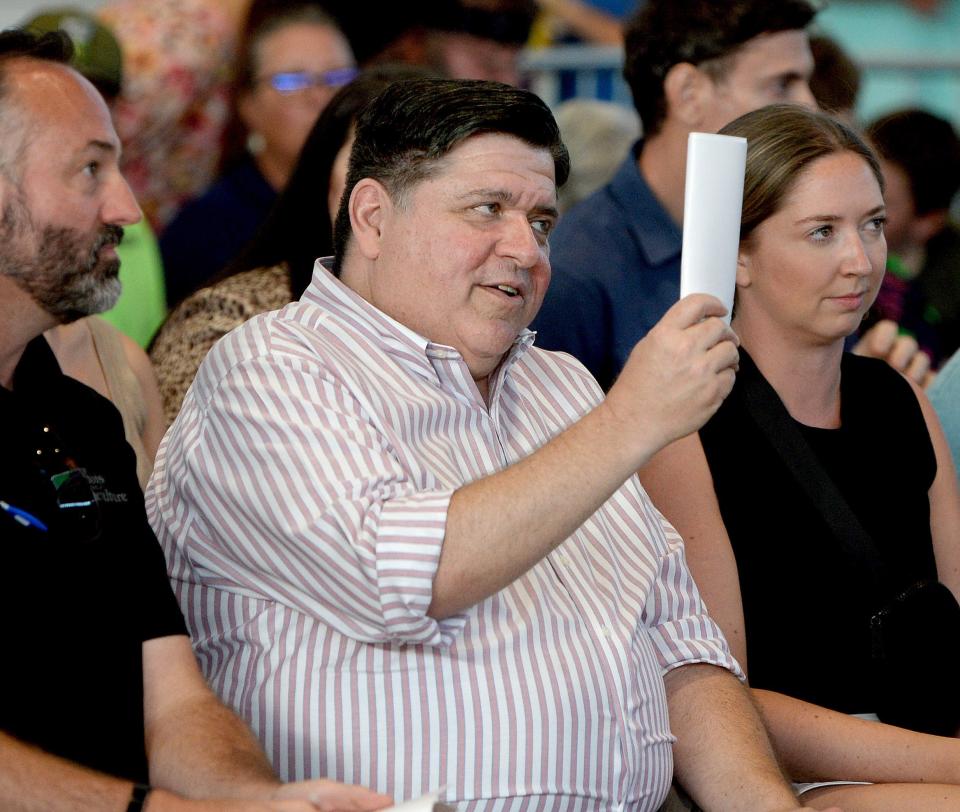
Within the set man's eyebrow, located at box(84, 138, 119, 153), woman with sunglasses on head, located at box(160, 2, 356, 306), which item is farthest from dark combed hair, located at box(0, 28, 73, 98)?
woman with sunglasses on head, located at box(160, 2, 356, 306)

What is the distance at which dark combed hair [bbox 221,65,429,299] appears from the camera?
338cm

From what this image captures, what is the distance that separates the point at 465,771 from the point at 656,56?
2330mm

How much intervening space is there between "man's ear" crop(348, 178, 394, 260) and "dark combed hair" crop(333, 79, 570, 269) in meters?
0.02

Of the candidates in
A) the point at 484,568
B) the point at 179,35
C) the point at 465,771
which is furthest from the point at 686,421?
the point at 179,35

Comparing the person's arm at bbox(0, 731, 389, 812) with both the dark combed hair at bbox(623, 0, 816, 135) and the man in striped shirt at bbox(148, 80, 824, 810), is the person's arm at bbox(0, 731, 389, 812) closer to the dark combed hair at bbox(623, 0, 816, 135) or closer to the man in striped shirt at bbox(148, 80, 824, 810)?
the man in striped shirt at bbox(148, 80, 824, 810)

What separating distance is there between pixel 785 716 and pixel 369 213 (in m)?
1.08

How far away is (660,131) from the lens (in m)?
3.75

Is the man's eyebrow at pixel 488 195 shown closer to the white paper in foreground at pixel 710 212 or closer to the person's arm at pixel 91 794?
the white paper in foreground at pixel 710 212

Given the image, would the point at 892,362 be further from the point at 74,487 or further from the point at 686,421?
the point at 74,487

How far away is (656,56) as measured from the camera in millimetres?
3768

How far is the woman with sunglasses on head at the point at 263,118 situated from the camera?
173 inches

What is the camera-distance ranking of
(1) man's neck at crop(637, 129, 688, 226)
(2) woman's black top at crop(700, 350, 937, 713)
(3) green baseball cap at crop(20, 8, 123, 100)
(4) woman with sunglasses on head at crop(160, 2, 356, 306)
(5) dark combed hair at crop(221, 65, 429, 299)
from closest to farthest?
(2) woman's black top at crop(700, 350, 937, 713), (5) dark combed hair at crop(221, 65, 429, 299), (1) man's neck at crop(637, 129, 688, 226), (3) green baseball cap at crop(20, 8, 123, 100), (4) woman with sunglasses on head at crop(160, 2, 356, 306)

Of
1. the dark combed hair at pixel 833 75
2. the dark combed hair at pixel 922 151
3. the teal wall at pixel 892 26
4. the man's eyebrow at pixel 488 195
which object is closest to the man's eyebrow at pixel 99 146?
the man's eyebrow at pixel 488 195

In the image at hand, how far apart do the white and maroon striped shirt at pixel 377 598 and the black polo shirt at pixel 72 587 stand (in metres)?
0.10
